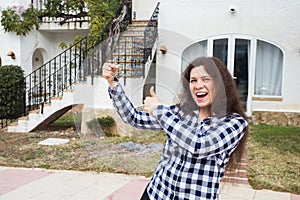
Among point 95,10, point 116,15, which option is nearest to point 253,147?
point 116,15

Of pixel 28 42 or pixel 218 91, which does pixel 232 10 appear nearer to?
pixel 28 42

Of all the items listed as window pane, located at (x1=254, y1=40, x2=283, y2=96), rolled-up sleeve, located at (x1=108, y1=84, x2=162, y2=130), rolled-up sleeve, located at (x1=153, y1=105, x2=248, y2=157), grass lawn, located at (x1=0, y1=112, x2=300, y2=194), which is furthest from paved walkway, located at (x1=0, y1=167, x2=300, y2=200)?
window pane, located at (x1=254, y1=40, x2=283, y2=96)

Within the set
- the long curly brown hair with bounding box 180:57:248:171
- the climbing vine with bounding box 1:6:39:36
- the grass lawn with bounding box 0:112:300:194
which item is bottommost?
the grass lawn with bounding box 0:112:300:194

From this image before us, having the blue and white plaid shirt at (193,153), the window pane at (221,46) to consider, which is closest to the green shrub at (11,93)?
the window pane at (221,46)

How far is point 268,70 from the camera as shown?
834cm

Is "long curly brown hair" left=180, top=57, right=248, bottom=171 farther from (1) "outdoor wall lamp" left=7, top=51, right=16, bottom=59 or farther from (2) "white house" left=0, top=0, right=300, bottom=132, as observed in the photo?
(1) "outdoor wall lamp" left=7, top=51, right=16, bottom=59

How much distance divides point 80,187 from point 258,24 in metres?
5.66

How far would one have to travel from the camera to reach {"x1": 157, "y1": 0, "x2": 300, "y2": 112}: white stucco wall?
7.94 m

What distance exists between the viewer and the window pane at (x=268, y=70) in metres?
8.24

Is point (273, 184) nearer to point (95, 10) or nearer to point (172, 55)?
point (172, 55)

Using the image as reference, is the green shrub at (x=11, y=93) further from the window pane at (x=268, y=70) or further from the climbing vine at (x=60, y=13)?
the window pane at (x=268, y=70)

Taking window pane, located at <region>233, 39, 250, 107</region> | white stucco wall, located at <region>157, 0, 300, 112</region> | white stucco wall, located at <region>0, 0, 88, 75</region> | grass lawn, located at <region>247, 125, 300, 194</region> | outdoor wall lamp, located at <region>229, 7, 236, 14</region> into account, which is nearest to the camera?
grass lawn, located at <region>247, 125, 300, 194</region>

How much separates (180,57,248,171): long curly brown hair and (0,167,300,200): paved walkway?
243 centimetres

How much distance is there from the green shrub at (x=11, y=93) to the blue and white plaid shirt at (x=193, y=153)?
767 centimetres
